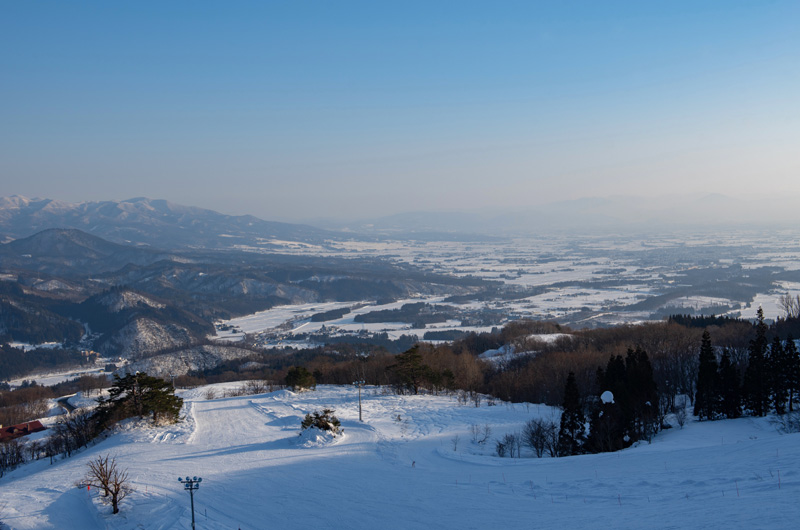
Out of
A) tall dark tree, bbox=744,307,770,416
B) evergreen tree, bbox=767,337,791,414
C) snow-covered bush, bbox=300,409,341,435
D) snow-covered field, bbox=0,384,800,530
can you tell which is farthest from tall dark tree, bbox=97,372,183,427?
evergreen tree, bbox=767,337,791,414

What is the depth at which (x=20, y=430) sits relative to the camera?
47.3 m

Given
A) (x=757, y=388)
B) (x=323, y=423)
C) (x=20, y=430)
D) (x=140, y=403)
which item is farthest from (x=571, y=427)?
(x=20, y=430)

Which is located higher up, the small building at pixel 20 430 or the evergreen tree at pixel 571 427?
the evergreen tree at pixel 571 427

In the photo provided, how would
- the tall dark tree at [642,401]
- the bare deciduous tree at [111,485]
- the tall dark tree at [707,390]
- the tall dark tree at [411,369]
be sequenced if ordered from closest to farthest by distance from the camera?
the bare deciduous tree at [111,485]
the tall dark tree at [642,401]
the tall dark tree at [707,390]
the tall dark tree at [411,369]

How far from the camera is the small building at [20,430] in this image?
46.0 metres

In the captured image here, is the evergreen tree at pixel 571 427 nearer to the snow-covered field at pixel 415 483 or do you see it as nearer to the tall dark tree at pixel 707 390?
the snow-covered field at pixel 415 483

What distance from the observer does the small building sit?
151ft

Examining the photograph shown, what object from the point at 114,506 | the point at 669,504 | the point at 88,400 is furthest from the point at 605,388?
the point at 88,400

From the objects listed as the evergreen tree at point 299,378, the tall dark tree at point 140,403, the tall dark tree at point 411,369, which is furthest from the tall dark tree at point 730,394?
the tall dark tree at point 140,403

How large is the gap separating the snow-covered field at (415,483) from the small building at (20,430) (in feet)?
57.6

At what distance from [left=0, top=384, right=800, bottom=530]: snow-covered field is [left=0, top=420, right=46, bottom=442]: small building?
1755 cm

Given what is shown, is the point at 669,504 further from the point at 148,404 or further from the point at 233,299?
the point at 233,299

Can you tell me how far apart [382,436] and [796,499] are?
68.4ft

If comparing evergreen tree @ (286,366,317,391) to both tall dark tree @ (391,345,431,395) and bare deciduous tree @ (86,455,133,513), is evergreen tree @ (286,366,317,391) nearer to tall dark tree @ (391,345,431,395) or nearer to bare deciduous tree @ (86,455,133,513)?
tall dark tree @ (391,345,431,395)
